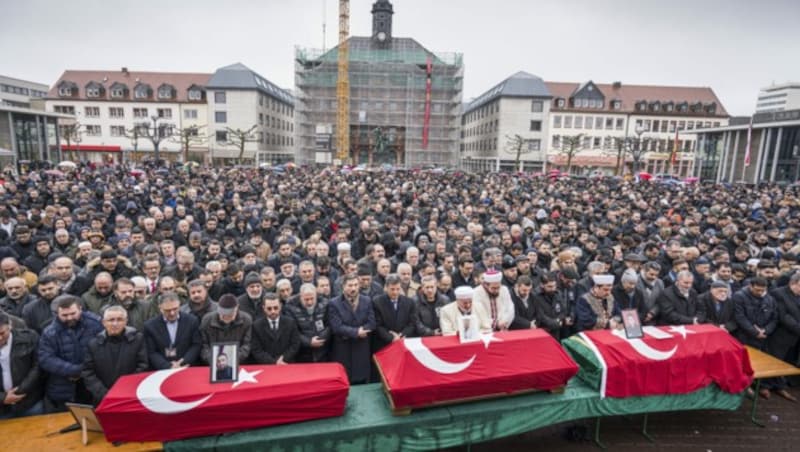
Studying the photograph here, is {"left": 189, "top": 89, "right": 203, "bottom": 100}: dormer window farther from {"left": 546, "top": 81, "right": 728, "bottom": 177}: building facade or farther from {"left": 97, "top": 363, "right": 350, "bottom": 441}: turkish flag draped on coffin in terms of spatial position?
{"left": 97, "top": 363, "right": 350, "bottom": 441}: turkish flag draped on coffin

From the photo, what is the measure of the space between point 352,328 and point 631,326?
360 centimetres

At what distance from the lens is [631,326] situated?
17.9 ft

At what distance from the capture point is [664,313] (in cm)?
659

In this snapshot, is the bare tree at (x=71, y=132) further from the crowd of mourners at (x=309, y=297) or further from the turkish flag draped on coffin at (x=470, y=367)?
the turkish flag draped on coffin at (x=470, y=367)

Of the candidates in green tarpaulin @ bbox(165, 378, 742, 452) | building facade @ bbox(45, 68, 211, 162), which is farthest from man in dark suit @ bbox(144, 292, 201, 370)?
building facade @ bbox(45, 68, 211, 162)

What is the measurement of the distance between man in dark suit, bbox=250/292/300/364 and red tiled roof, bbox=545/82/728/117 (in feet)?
205

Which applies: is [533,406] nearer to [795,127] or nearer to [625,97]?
[795,127]

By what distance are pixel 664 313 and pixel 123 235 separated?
10.3 meters

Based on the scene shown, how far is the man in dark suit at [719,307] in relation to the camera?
A: 6535 mm

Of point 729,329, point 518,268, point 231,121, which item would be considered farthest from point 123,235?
point 231,121

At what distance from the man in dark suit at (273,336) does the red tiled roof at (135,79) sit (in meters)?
61.5

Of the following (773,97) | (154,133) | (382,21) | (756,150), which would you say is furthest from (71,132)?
(773,97)

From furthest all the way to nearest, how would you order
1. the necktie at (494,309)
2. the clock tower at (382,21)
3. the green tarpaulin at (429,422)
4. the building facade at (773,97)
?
the building facade at (773,97) → the clock tower at (382,21) → the necktie at (494,309) → the green tarpaulin at (429,422)

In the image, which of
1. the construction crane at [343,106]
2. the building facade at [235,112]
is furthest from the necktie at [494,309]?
the building facade at [235,112]
